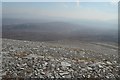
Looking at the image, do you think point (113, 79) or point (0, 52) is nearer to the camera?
point (113, 79)

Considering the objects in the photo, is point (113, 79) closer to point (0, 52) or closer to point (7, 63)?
point (7, 63)

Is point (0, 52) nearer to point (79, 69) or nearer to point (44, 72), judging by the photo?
point (44, 72)

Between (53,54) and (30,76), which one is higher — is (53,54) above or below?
above

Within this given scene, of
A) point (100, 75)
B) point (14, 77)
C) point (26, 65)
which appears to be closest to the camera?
point (14, 77)

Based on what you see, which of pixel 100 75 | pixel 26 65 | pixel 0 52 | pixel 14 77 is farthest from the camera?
pixel 0 52

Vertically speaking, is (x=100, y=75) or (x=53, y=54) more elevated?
(x=53, y=54)

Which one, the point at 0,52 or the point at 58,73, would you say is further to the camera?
the point at 0,52

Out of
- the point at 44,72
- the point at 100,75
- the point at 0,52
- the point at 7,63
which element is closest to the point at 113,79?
the point at 100,75

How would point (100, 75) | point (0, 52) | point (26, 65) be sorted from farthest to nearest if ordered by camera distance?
point (0, 52) → point (26, 65) → point (100, 75)

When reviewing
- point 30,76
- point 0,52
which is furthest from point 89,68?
point 0,52
